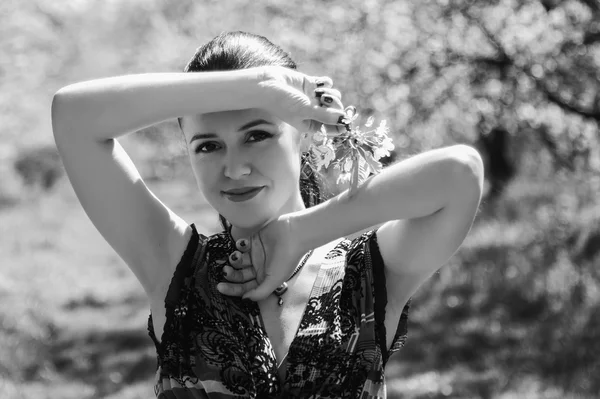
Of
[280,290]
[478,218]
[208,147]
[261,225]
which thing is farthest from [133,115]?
[478,218]

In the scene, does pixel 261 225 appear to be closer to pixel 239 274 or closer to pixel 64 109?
pixel 239 274

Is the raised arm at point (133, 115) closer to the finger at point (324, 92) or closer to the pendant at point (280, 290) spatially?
the finger at point (324, 92)

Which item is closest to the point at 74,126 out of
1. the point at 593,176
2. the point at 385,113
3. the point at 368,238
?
the point at 368,238

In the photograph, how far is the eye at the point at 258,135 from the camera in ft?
7.23

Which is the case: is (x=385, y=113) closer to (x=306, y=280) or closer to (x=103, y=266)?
(x=103, y=266)

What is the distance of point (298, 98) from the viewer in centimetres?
203

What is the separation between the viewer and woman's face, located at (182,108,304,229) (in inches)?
85.8

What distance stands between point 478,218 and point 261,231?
13.6 feet

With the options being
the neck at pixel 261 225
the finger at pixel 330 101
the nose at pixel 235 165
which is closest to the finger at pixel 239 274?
the neck at pixel 261 225

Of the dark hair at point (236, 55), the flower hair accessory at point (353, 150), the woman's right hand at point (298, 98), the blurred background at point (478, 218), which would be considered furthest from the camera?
the blurred background at point (478, 218)

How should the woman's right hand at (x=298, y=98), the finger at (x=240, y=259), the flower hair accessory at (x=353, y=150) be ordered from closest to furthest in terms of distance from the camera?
the woman's right hand at (x=298, y=98) → the flower hair accessory at (x=353, y=150) → the finger at (x=240, y=259)

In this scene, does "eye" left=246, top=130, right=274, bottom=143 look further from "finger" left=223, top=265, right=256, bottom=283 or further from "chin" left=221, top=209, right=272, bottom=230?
"finger" left=223, top=265, right=256, bottom=283

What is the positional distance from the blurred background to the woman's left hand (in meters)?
2.63

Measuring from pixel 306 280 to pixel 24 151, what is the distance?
7174mm
